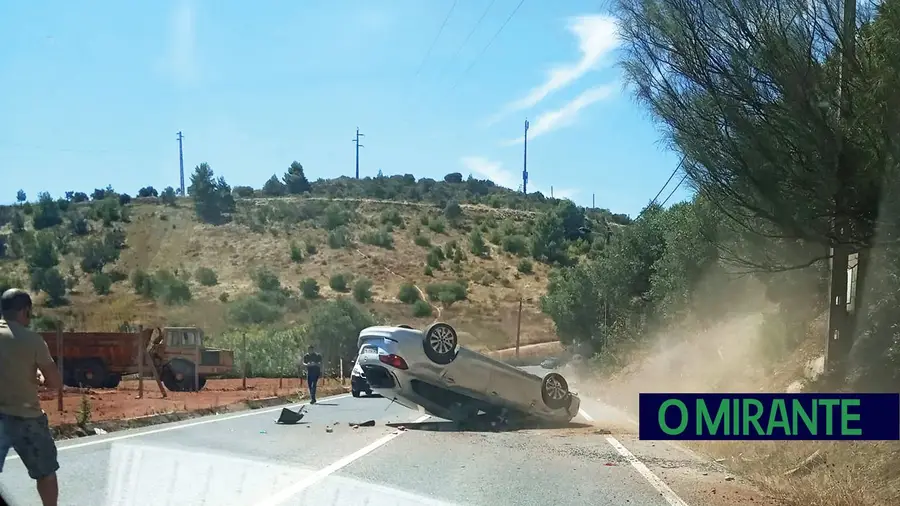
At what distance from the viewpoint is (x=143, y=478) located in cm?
998

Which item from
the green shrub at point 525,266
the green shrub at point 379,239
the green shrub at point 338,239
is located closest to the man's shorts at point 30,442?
the green shrub at point 525,266

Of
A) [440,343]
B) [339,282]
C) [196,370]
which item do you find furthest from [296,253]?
[440,343]

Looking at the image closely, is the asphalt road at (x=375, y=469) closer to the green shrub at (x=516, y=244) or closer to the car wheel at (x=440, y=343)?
the car wheel at (x=440, y=343)

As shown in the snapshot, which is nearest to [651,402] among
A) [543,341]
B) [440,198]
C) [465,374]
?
[465,374]

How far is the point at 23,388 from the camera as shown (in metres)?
6.79

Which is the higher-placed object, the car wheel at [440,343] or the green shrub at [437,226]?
the green shrub at [437,226]

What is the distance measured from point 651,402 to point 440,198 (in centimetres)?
8562

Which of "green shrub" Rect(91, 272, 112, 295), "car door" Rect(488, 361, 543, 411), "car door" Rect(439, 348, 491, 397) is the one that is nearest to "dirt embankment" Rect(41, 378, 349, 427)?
"car door" Rect(439, 348, 491, 397)

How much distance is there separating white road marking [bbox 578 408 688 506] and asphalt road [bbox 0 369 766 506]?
20 millimetres

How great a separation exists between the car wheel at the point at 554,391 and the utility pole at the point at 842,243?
508 centimetres

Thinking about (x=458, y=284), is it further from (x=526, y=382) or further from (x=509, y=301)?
Answer: (x=526, y=382)

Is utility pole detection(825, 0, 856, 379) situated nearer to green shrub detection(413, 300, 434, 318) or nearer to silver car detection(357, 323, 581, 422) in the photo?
silver car detection(357, 323, 581, 422)

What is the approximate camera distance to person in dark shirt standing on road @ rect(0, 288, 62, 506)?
22.2 ft

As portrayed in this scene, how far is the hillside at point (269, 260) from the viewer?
49438 millimetres
